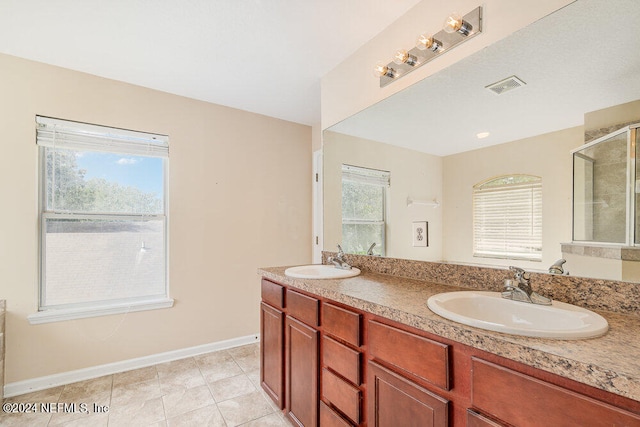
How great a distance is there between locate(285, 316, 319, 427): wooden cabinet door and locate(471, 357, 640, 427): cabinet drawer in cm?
85

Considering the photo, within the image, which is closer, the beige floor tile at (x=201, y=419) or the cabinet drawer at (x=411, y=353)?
the cabinet drawer at (x=411, y=353)

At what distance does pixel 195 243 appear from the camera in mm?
2770

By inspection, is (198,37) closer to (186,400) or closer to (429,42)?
(429,42)

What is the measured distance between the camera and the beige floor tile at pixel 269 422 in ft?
5.80

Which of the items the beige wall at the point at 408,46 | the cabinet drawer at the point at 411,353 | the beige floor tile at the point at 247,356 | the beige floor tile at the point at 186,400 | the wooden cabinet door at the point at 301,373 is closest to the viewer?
the cabinet drawer at the point at 411,353

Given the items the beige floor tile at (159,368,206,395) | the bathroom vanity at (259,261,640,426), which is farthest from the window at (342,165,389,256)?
the beige floor tile at (159,368,206,395)

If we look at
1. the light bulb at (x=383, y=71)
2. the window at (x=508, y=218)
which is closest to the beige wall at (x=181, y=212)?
the light bulb at (x=383, y=71)

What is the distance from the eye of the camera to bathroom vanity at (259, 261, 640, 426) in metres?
0.63

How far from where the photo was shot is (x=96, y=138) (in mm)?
2381

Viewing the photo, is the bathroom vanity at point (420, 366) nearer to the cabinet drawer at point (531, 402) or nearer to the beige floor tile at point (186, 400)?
the cabinet drawer at point (531, 402)

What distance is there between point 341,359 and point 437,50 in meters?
1.64

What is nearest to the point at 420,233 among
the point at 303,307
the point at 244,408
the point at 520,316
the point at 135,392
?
the point at 520,316

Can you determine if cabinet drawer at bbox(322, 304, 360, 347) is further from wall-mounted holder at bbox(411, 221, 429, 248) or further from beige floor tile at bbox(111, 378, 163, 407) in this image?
beige floor tile at bbox(111, 378, 163, 407)

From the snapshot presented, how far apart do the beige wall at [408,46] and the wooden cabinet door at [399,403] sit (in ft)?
4.88
